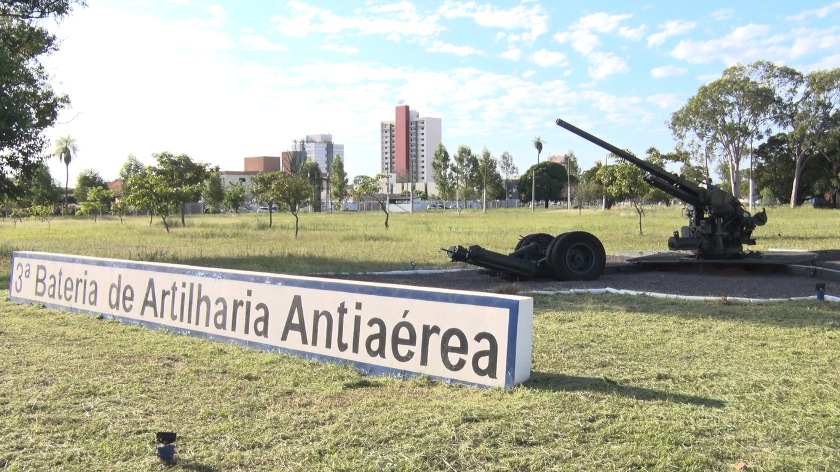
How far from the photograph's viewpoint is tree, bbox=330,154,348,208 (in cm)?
9570

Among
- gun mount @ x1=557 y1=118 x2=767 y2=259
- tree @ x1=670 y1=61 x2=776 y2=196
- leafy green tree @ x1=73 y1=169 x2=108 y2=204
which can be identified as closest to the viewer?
gun mount @ x1=557 y1=118 x2=767 y2=259

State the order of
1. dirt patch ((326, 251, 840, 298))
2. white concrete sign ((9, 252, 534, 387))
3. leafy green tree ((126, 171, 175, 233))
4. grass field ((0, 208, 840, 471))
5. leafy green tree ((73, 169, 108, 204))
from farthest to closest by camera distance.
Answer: leafy green tree ((73, 169, 108, 204)) → leafy green tree ((126, 171, 175, 233)) → dirt patch ((326, 251, 840, 298)) → white concrete sign ((9, 252, 534, 387)) → grass field ((0, 208, 840, 471))

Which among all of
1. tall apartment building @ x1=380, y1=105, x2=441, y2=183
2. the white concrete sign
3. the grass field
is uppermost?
tall apartment building @ x1=380, y1=105, x2=441, y2=183

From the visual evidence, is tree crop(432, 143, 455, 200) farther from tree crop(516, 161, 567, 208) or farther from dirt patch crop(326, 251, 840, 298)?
dirt patch crop(326, 251, 840, 298)

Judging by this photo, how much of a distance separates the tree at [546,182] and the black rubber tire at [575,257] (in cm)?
10260

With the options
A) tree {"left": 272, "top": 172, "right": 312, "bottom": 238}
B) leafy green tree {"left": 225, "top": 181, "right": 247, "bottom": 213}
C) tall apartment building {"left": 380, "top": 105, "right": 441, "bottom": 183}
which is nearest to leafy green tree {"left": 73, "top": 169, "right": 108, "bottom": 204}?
leafy green tree {"left": 225, "top": 181, "right": 247, "bottom": 213}

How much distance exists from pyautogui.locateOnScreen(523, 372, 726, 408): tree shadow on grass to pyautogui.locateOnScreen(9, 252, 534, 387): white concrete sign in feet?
0.62

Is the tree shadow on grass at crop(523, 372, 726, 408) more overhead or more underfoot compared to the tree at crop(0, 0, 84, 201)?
more underfoot

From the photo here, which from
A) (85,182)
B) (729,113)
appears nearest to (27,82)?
(729,113)

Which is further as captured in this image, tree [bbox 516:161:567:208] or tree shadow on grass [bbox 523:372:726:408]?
tree [bbox 516:161:567:208]

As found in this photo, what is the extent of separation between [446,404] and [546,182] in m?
113

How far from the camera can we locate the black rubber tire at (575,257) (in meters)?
12.1

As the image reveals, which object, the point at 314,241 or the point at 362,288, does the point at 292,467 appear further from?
the point at 314,241

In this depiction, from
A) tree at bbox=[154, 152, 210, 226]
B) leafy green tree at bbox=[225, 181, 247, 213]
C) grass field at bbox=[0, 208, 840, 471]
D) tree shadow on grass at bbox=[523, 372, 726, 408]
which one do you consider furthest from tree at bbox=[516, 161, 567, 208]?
tree shadow on grass at bbox=[523, 372, 726, 408]
